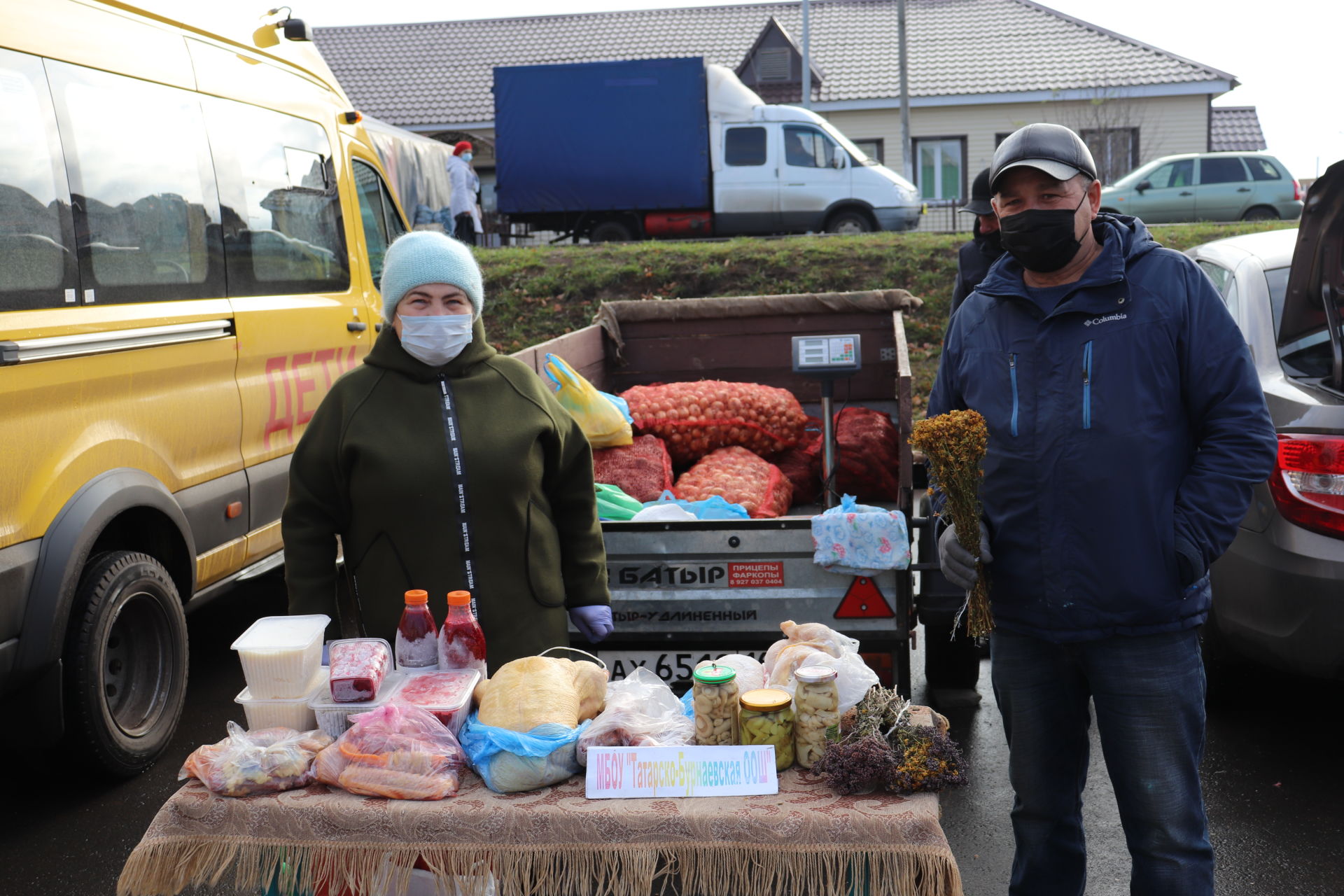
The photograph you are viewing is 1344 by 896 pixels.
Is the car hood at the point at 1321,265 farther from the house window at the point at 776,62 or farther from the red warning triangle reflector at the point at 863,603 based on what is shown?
the house window at the point at 776,62

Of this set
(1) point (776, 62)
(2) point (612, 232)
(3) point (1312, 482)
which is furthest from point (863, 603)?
(1) point (776, 62)

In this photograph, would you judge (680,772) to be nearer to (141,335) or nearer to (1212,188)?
(141,335)

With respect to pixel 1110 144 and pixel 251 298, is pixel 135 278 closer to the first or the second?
pixel 251 298

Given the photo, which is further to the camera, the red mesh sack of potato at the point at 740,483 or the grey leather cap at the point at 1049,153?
the red mesh sack of potato at the point at 740,483

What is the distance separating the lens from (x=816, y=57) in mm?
30703

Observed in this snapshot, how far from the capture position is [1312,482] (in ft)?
12.5

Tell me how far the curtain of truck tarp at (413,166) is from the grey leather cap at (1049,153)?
1305 centimetres

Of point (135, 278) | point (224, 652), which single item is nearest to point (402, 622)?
point (135, 278)

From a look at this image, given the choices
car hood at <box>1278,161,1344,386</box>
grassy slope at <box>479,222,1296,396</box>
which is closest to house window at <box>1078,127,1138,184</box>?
grassy slope at <box>479,222,1296,396</box>

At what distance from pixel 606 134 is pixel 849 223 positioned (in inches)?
174

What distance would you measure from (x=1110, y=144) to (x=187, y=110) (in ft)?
79.7

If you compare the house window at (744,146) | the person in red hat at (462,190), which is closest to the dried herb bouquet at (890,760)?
the person in red hat at (462,190)

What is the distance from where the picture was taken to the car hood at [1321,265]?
13.1 feet

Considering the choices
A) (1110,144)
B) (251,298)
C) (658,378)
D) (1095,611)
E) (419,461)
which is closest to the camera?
(1095,611)
